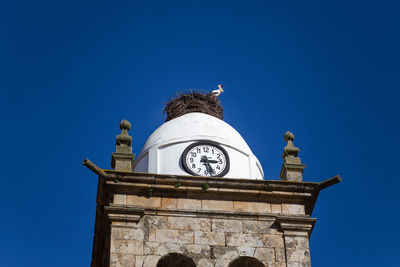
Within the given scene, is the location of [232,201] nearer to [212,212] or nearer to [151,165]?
[212,212]

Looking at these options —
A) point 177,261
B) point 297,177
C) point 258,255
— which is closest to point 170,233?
point 177,261

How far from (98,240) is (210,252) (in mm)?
2487

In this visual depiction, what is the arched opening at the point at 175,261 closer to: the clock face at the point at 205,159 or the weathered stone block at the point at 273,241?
the weathered stone block at the point at 273,241

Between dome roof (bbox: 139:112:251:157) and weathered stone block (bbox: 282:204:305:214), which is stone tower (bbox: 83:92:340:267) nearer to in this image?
weathered stone block (bbox: 282:204:305:214)

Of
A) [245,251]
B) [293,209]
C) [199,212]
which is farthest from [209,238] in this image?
[293,209]

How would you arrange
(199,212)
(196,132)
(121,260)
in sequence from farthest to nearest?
(196,132)
(199,212)
(121,260)

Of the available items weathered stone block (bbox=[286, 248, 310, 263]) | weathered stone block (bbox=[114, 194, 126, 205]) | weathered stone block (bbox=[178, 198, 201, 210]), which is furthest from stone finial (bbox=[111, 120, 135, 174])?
weathered stone block (bbox=[286, 248, 310, 263])

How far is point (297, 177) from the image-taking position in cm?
1956

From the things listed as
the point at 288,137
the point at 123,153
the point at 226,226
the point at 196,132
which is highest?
the point at 196,132

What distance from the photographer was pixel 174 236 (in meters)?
18.2

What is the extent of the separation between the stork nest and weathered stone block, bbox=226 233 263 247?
4800 mm

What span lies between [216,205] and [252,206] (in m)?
0.68

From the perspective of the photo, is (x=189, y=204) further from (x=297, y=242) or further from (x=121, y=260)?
Answer: (x=297, y=242)

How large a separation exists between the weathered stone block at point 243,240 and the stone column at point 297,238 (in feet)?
1.61
